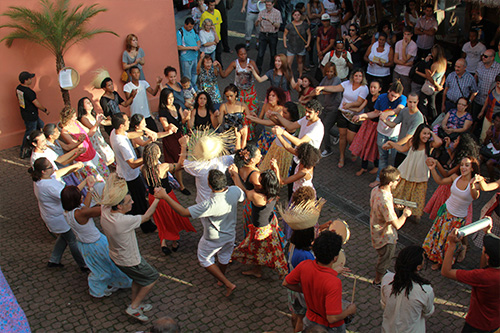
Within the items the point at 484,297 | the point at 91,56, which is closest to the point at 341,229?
the point at 484,297

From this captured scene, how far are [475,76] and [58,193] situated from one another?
731 centimetres

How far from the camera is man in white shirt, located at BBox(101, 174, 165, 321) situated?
4773 mm

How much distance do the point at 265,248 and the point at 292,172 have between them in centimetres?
169

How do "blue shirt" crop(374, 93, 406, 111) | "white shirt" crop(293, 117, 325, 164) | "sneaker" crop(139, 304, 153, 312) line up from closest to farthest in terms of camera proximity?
"sneaker" crop(139, 304, 153, 312)
"white shirt" crop(293, 117, 325, 164)
"blue shirt" crop(374, 93, 406, 111)

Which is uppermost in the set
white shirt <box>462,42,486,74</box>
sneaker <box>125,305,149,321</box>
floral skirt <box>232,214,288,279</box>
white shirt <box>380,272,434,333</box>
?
white shirt <box>462,42,486,74</box>

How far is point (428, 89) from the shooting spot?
8828 mm

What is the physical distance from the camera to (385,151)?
24.6ft

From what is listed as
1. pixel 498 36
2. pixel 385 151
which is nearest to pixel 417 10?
pixel 498 36

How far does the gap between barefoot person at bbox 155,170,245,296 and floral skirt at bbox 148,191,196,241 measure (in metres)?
0.98

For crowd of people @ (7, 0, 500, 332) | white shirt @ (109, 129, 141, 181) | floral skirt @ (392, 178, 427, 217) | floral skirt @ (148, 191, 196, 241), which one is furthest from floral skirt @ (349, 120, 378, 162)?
white shirt @ (109, 129, 141, 181)

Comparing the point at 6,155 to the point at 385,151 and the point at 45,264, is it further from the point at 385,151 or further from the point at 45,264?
the point at 385,151

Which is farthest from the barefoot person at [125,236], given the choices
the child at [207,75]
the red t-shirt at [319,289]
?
the child at [207,75]

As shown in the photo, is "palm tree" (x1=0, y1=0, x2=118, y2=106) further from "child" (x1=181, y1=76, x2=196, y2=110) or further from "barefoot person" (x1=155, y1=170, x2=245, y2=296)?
"barefoot person" (x1=155, y1=170, x2=245, y2=296)

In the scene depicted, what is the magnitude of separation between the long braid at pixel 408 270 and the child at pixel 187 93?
5.16 m
